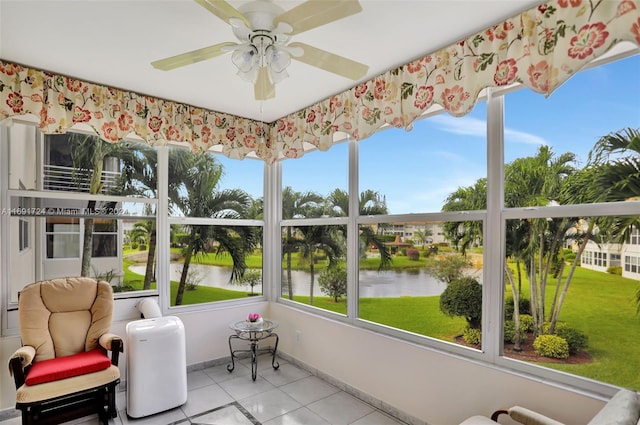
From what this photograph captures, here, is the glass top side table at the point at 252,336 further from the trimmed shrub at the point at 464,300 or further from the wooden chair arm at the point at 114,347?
the trimmed shrub at the point at 464,300

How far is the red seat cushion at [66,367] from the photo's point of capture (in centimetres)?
223

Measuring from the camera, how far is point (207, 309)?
12.0ft

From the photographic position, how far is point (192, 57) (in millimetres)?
1822

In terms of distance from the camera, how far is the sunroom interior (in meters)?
1.84

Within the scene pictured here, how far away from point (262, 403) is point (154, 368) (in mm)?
892

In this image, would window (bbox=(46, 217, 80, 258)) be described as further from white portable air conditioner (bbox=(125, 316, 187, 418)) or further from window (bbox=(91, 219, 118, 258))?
white portable air conditioner (bbox=(125, 316, 187, 418))

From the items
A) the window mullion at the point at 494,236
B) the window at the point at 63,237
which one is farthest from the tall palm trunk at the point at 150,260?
the window mullion at the point at 494,236

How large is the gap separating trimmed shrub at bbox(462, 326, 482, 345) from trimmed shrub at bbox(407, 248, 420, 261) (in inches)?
24.3

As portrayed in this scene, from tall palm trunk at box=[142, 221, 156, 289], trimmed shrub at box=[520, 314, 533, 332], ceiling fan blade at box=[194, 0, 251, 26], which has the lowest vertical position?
trimmed shrub at box=[520, 314, 533, 332]

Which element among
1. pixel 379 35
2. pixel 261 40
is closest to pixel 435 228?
pixel 379 35

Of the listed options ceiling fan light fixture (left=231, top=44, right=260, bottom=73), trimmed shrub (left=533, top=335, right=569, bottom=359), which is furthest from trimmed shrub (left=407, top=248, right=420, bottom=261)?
ceiling fan light fixture (left=231, top=44, right=260, bottom=73)

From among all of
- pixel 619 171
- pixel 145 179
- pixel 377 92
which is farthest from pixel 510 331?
pixel 145 179

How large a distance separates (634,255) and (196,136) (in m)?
3.44

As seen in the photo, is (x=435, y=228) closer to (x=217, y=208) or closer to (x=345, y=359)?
(x=345, y=359)
